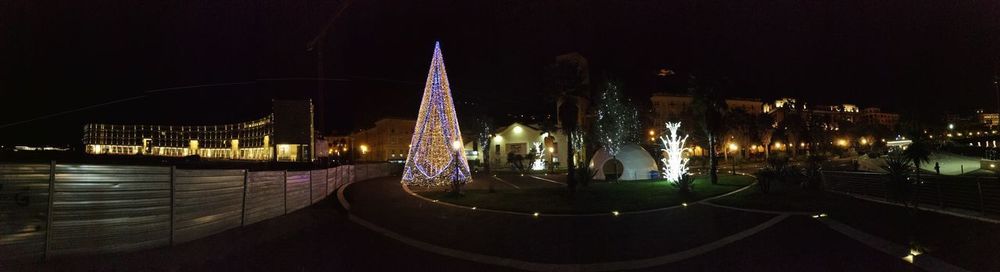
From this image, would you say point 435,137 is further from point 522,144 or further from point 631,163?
point 522,144

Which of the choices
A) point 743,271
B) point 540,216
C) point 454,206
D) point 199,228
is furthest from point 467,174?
point 743,271

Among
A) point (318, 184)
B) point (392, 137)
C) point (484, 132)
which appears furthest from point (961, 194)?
point (392, 137)

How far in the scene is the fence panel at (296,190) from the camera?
Result: 613 inches

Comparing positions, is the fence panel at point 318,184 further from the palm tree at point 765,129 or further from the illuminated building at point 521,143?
the palm tree at point 765,129

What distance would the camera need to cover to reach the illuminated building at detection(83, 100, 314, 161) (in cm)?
2698

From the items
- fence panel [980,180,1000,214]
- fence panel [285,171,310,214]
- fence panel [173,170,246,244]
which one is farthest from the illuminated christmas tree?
fence panel [980,180,1000,214]

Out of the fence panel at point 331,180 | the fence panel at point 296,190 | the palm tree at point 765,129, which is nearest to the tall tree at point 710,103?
the fence panel at point 331,180

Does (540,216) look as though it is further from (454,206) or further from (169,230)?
(169,230)

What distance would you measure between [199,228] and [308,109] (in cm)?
1847

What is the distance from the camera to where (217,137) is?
67500mm

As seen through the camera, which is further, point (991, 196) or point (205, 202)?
point (991, 196)

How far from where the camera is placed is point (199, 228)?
9.63 metres

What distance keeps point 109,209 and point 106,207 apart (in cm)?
6

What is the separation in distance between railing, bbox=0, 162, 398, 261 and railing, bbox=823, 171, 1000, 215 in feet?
50.6
